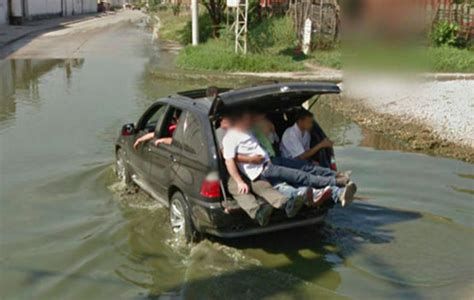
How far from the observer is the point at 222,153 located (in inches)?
225

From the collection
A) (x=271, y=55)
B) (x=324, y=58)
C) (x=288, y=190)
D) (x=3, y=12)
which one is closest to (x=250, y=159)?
(x=288, y=190)

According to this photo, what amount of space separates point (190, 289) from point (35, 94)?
1224cm

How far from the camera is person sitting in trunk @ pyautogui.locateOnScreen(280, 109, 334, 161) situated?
20.6ft

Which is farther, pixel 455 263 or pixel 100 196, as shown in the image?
pixel 100 196

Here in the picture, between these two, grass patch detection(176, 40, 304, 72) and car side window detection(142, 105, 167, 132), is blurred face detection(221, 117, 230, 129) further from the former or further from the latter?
grass patch detection(176, 40, 304, 72)

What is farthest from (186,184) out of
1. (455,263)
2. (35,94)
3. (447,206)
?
(35,94)

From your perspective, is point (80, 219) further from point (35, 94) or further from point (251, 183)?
point (35, 94)

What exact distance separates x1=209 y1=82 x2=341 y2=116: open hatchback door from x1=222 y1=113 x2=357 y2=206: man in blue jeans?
0.20 metres

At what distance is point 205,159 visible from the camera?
5.70 m

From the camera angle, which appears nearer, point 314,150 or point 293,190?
point 293,190

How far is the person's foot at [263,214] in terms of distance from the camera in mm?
5395

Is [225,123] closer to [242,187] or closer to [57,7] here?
[242,187]

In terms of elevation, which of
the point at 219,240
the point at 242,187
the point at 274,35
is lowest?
the point at 219,240

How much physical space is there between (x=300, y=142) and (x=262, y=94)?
34.7 inches
